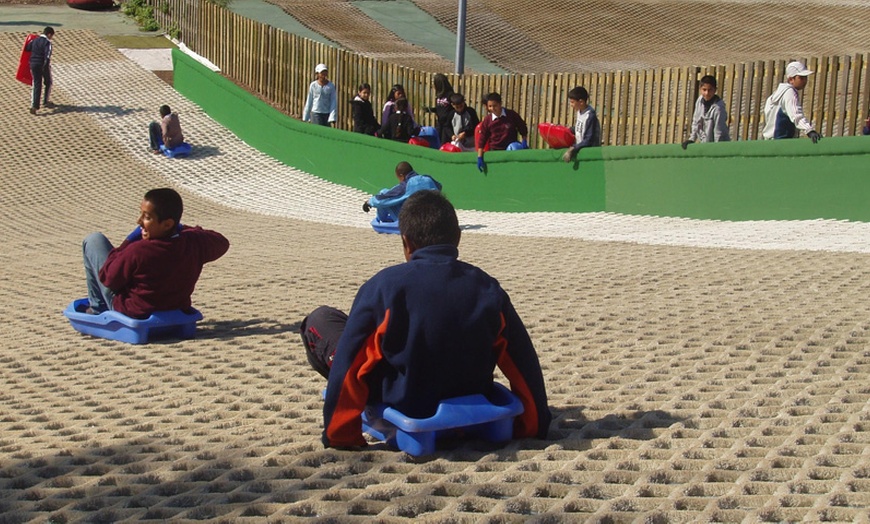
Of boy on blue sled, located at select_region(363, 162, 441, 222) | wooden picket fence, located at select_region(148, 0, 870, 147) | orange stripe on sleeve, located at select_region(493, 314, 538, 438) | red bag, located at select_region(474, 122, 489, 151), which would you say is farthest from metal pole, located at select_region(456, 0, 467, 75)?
orange stripe on sleeve, located at select_region(493, 314, 538, 438)

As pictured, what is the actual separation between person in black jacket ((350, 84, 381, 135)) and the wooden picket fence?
0.71 meters

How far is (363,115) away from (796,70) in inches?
311

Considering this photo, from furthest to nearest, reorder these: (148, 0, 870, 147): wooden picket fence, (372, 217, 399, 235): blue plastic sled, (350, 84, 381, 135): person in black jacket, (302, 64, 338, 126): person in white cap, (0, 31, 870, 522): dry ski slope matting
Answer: (302, 64, 338, 126): person in white cap < (350, 84, 381, 135): person in black jacket < (372, 217, 399, 235): blue plastic sled < (148, 0, 870, 147): wooden picket fence < (0, 31, 870, 522): dry ski slope matting

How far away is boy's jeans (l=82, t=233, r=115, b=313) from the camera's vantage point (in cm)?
738

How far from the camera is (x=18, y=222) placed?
619 inches

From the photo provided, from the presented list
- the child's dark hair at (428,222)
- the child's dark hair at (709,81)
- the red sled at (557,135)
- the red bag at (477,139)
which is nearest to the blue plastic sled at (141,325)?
the child's dark hair at (428,222)

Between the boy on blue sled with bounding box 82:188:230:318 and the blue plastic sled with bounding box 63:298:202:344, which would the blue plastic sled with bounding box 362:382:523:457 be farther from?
the blue plastic sled with bounding box 63:298:202:344

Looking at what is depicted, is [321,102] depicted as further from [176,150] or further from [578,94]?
[578,94]

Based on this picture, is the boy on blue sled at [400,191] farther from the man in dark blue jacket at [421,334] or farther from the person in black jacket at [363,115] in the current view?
the man in dark blue jacket at [421,334]

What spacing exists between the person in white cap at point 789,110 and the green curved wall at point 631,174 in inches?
7.3

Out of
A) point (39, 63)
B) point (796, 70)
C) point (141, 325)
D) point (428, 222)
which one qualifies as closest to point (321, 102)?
point (39, 63)

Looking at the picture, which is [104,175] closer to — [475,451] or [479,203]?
[479,203]

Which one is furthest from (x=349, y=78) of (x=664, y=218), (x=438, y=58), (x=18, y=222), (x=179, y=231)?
(x=179, y=231)

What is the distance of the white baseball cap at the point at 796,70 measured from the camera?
11.9 meters
